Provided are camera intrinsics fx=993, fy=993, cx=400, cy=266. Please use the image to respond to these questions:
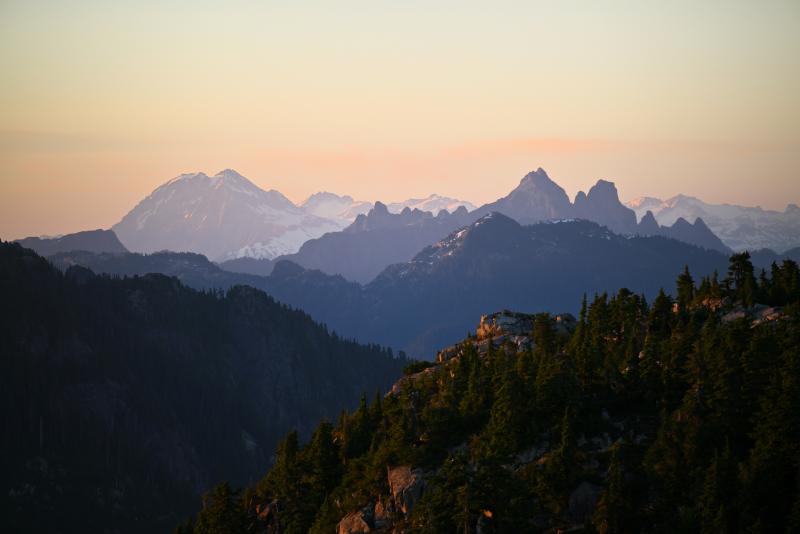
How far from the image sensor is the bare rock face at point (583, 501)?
108 meters

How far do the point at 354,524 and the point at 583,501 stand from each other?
101 feet

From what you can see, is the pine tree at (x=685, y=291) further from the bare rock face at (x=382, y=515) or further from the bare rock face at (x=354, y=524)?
the bare rock face at (x=354, y=524)

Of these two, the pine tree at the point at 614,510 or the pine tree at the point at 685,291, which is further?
the pine tree at the point at 685,291

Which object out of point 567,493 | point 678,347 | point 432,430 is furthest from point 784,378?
point 432,430

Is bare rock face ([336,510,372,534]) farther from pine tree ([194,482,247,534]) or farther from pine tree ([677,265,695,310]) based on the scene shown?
pine tree ([677,265,695,310])

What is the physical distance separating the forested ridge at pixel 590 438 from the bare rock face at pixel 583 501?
229mm

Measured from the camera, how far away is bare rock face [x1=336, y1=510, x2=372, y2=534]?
404ft

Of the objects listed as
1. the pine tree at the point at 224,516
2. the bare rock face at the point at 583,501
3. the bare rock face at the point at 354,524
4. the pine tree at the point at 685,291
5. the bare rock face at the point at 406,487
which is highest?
the pine tree at the point at 685,291

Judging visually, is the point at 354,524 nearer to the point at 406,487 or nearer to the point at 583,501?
the point at 406,487

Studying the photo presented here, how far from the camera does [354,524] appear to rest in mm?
124625

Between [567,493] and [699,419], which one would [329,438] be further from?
[699,419]

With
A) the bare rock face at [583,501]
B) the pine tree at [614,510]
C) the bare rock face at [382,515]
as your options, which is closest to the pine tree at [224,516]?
the bare rock face at [382,515]

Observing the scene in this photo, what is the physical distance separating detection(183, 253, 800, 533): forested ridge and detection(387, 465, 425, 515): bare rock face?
0.66ft

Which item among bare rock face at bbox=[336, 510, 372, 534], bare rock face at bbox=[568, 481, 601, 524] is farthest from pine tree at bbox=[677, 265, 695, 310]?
bare rock face at bbox=[336, 510, 372, 534]
